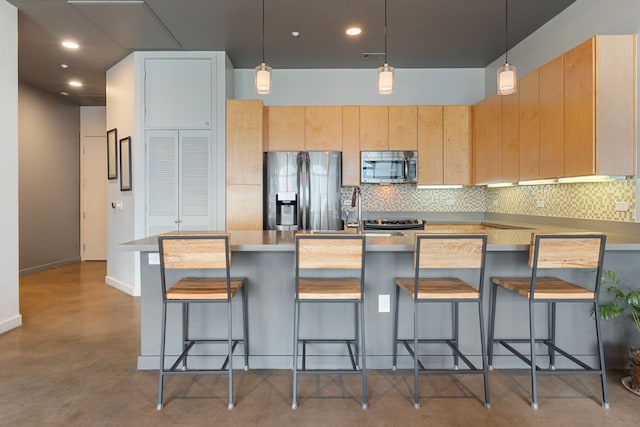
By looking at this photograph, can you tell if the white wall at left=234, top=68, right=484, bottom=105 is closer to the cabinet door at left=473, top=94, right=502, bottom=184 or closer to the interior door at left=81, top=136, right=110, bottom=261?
the cabinet door at left=473, top=94, right=502, bottom=184

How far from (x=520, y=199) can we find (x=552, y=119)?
56.3 inches

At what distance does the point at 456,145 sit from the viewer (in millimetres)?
4816

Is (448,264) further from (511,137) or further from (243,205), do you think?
(243,205)

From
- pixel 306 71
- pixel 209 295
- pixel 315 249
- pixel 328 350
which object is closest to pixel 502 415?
pixel 328 350

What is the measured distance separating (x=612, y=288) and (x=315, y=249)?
1894 millimetres

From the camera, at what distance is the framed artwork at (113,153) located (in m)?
4.98

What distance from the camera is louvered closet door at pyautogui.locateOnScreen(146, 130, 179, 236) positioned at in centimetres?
458

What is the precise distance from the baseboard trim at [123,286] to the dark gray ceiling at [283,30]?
2886 millimetres

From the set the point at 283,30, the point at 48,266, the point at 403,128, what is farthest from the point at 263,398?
the point at 48,266

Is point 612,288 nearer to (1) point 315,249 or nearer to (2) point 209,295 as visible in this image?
(1) point 315,249

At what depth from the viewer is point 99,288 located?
5.10m

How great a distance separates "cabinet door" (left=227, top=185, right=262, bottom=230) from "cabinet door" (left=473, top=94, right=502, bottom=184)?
2.73m

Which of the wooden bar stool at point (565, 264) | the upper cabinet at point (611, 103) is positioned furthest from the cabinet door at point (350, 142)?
the wooden bar stool at point (565, 264)

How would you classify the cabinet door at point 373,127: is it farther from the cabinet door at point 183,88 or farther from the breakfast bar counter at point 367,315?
the breakfast bar counter at point 367,315
